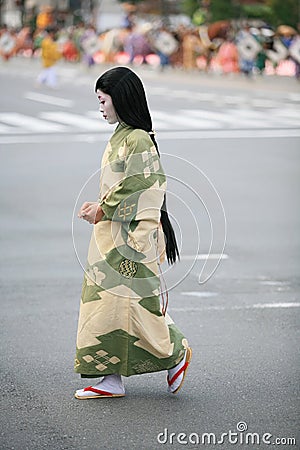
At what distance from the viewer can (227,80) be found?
3366 cm

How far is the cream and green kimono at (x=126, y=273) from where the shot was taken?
505 cm

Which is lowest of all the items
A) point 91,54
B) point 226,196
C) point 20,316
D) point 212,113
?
point 91,54

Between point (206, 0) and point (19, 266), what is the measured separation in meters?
42.5

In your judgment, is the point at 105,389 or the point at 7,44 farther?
the point at 7,44

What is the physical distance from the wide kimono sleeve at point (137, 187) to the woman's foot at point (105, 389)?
77 centimetres

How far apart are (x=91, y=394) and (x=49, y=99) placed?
22.6 m

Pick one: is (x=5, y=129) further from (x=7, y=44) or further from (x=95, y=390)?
(x=7, y=44)

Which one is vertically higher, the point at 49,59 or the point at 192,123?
the point at 192,123

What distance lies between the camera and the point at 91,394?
5.30 metres

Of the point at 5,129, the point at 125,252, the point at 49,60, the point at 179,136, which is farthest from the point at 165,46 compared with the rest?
the point at 125,252

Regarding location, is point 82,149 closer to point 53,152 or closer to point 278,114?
point 53,152

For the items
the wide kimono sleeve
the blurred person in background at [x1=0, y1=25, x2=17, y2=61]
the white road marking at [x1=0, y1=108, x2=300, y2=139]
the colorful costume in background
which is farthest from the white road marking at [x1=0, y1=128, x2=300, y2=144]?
the blurred person in background at [x1=0, y1=25, x2=17, y2=61]

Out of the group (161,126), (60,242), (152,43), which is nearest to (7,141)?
(161,126)

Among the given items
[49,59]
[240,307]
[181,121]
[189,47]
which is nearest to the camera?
[240,307]
